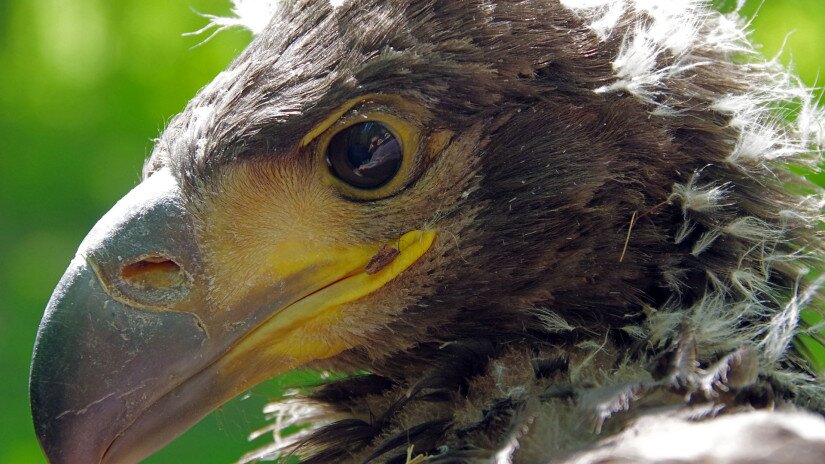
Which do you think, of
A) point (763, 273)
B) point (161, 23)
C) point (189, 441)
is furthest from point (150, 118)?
point (763, 273)

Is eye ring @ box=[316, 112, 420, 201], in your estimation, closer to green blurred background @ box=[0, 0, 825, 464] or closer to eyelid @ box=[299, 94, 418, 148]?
eyelid @ box=[299, 94, 418, 148]

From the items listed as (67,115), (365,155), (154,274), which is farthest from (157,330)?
(67,115)

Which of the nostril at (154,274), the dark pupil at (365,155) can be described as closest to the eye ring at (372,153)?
the dark pupil at (365,155)

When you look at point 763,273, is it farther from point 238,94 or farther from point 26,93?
point 26,93

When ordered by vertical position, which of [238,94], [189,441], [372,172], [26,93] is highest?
[26,93]

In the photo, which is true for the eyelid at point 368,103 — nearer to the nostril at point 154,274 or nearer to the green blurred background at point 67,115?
the nostril at point 154,274
